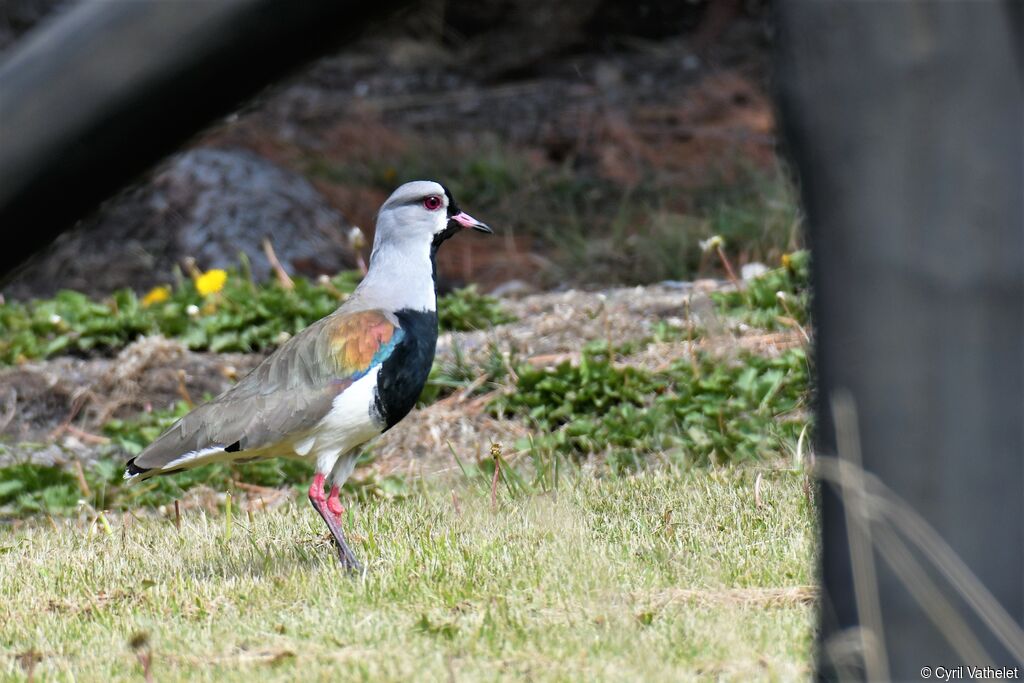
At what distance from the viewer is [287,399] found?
436 centimetres

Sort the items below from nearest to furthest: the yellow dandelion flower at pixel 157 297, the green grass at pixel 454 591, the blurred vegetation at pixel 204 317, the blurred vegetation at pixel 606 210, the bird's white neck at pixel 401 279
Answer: the green grass at pixel 454 591 → the bird's white neck at pixel 401 279 → the blurred vegetation at pixel 204 317 → the yellow dandelion flower at pixel 157 297 → the blurred vegetation at pixel 606 210

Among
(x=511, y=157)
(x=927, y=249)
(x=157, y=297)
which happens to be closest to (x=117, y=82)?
(x=927, y=249)

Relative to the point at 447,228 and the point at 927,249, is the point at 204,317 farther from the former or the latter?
the point at 927,249

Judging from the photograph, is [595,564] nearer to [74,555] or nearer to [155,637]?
[155,637]

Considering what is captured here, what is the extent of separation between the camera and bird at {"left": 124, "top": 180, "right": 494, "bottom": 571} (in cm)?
432

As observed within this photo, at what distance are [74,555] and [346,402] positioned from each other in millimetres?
1039

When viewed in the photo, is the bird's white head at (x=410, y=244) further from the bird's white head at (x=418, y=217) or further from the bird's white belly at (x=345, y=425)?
the bird's white belly at (x=345, y=425)

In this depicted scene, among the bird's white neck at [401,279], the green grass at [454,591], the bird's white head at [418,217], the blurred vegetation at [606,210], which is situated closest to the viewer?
the green grass at [454,591]

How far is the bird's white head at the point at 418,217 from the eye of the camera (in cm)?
488

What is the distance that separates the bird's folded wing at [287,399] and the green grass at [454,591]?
1.09 feet

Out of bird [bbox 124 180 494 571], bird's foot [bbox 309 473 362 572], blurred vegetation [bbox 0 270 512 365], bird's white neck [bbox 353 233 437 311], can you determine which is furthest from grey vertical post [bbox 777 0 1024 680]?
blurred vegetation [bbox 0 270 512 365]

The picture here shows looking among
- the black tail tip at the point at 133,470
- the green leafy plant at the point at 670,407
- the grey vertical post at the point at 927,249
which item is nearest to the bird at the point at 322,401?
the black tail tip at the point at 133,470

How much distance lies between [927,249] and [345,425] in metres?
3.02

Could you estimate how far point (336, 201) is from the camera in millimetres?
10797
